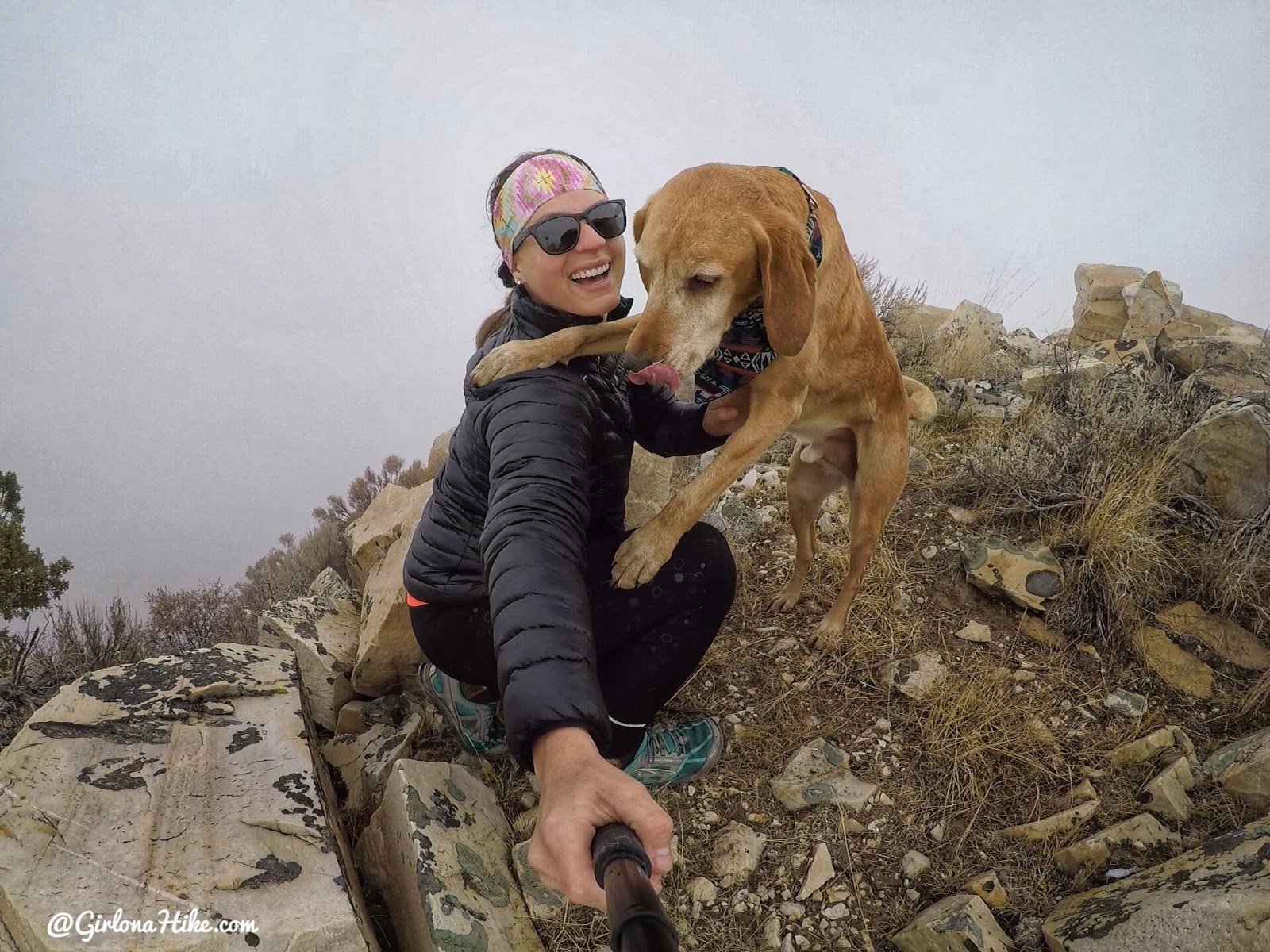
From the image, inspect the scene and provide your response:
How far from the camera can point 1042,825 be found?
2.21 meters

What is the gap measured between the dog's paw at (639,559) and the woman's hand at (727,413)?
24.9 inches

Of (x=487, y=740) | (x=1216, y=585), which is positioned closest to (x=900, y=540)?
(x=1216, y=585)

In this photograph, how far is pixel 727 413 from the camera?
255cm

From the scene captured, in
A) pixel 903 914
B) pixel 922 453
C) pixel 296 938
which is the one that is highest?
pixel 922 453

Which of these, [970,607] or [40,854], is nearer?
[40,854]

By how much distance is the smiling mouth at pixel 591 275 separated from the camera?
204cm

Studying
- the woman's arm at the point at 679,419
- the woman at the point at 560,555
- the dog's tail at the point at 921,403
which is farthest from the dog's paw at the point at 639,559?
the dog's tail at the point at 921,403

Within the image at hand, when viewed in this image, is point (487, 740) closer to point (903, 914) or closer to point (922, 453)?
point (903, 914)

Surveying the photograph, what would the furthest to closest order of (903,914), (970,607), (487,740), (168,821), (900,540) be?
(900,540), (970,607), (487,740), (903,914), (168,821)

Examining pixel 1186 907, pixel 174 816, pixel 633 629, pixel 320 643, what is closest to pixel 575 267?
pixel 633 629

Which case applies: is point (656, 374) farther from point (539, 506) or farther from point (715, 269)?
point (539, 506)

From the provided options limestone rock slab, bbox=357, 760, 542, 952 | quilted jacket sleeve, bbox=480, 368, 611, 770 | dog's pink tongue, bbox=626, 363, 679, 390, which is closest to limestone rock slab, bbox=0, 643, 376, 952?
limestone rock slab, bbox=357, 760, 542, 952

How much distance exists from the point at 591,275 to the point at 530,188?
31cm

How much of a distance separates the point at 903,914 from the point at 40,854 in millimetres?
2297
